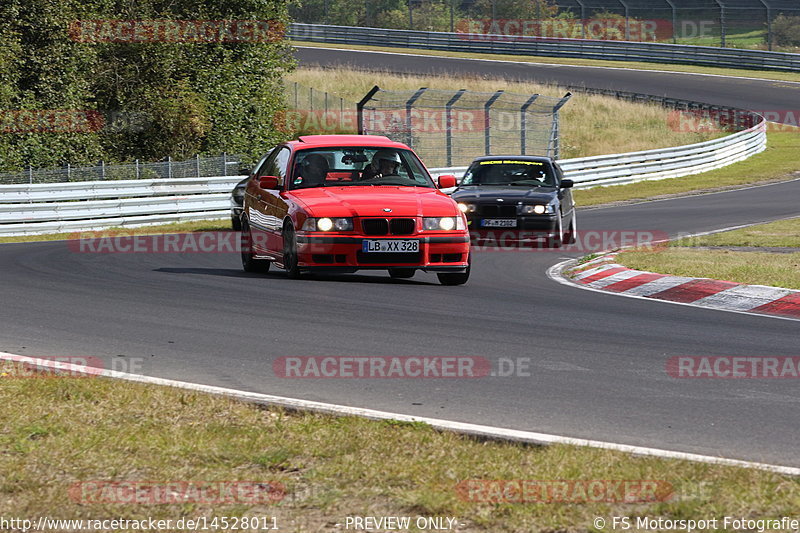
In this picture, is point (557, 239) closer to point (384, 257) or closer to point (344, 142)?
point (344, 142)

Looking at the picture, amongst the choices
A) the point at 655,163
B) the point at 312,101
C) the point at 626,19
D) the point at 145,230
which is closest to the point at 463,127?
the point at 312,101

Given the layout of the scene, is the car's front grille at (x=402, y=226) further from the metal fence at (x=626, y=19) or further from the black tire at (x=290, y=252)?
the metal fence at (x=626, y=19)

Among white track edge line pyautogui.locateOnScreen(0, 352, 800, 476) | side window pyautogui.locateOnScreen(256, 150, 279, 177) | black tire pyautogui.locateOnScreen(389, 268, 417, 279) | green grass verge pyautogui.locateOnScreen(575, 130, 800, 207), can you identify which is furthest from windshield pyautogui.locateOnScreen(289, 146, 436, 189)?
green grass verge pyautogui.locateOnScreen(575, 130, 800, 207)

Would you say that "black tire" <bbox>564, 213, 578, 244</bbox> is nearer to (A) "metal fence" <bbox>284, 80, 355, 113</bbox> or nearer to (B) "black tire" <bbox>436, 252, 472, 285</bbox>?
(B) "black tire" <bbox>436, 252, 472, 285</bbox>

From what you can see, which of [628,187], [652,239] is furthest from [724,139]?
[652,239]

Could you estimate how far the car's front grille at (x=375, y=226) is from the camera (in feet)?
39.5

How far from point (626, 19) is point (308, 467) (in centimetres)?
5695

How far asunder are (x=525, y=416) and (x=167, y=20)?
2603 cm

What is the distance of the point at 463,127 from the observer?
142ft

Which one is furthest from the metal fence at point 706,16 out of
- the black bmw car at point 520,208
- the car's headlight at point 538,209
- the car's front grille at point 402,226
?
the car's front grille at point 402,226

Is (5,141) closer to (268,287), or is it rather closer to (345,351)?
(268,287)

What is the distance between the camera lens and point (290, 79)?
48688mm

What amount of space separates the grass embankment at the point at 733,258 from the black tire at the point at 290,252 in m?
4.06

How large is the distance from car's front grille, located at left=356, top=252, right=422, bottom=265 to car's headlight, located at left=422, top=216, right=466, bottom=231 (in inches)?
12.0
